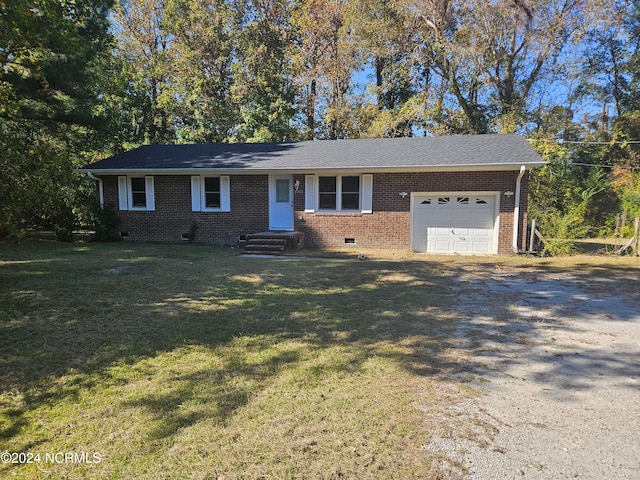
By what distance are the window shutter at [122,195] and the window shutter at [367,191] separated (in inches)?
352

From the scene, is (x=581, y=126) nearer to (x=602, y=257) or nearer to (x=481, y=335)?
(x=602, y=257)

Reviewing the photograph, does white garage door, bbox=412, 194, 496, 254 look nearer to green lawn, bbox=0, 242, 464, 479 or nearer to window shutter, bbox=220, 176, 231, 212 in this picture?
green lawn, bbox=0, 242, 464, 479

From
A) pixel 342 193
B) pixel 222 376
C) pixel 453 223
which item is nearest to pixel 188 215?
pixel 342 193

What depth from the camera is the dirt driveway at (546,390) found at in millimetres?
2473

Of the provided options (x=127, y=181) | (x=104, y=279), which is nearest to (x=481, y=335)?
(x=104, y=279)

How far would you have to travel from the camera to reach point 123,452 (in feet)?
8.21

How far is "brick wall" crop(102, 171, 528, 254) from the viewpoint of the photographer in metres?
12.1

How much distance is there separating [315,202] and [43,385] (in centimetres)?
1055

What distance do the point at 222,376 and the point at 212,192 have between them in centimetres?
1148

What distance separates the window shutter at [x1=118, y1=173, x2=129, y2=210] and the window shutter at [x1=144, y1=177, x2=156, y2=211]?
85 cm

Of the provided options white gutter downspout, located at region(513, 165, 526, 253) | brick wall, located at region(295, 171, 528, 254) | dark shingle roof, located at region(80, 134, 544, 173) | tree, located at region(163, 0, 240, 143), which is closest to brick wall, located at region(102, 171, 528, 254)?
brick wall, located at region(295, 171, 528, 254)

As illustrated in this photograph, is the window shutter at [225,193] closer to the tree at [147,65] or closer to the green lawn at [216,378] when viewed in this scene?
the green lawn at [216,378]

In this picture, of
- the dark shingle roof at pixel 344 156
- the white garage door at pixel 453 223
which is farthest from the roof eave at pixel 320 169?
the white garage door at pixel 453 223

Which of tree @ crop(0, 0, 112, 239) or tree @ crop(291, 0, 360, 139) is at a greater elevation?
tree @ crop(291, 0, 360, 139)
